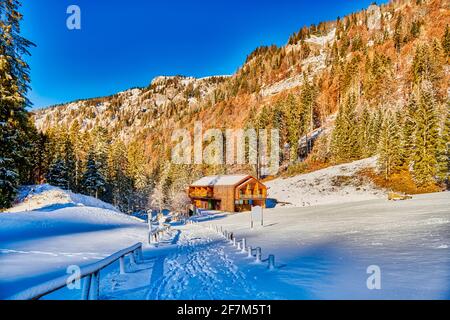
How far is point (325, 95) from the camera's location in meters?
106

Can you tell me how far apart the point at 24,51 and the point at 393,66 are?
10047 centimetres

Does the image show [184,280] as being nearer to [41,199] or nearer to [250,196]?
[41,199]

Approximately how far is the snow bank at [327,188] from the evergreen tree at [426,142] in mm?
6454

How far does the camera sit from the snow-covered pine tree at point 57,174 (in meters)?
51.9

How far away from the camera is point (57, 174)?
52.3m

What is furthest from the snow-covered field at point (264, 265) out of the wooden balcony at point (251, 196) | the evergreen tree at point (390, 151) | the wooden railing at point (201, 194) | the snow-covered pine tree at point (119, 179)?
the snow-covered pine tree at point (119, 179)

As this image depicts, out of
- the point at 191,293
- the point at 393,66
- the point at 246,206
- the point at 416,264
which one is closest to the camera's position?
the point at 191,293

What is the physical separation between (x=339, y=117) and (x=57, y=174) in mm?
59525

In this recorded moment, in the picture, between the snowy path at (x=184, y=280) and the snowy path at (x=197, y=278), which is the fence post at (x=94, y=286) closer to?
the snowy path at (x=184, y=280)

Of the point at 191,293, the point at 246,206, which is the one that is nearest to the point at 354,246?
the point at 191,293

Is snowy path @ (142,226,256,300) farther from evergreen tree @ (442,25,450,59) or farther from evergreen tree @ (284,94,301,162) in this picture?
evergreen tree @ (442,25,450,59)

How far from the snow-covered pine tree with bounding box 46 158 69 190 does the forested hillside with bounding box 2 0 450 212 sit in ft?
0.50

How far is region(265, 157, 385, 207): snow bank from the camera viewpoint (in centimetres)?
5400

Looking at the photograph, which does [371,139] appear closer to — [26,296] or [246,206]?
[246,206]
